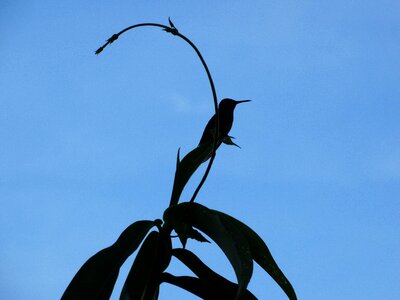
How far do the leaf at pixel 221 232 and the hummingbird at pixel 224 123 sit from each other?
0.72ft

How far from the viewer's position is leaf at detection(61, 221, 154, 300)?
0.98 m

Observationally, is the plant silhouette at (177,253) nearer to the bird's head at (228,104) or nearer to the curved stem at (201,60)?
the curved stem at (201,60)

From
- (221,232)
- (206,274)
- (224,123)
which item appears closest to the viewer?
(221,232)

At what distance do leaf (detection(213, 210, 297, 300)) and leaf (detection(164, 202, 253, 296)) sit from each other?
0.05 metres

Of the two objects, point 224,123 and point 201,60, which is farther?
point 224,123

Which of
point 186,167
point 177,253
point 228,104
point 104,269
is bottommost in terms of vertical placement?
point 104,269

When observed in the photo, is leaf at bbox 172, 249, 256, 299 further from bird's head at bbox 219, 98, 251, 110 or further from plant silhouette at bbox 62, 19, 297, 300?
bird's head at bbox 219, 98, 251, 110

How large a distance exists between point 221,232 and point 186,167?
213mm

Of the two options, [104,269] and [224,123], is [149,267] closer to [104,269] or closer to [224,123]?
[104,269]

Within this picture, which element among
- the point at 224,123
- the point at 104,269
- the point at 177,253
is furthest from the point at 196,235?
the point at 224,123

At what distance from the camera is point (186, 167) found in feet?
3.87

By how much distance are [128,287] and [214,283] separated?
0.54 ft

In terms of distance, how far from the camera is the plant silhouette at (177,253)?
3.28 ft

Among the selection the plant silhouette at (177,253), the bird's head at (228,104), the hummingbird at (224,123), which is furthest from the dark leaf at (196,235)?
the bird's head at (228,104)
